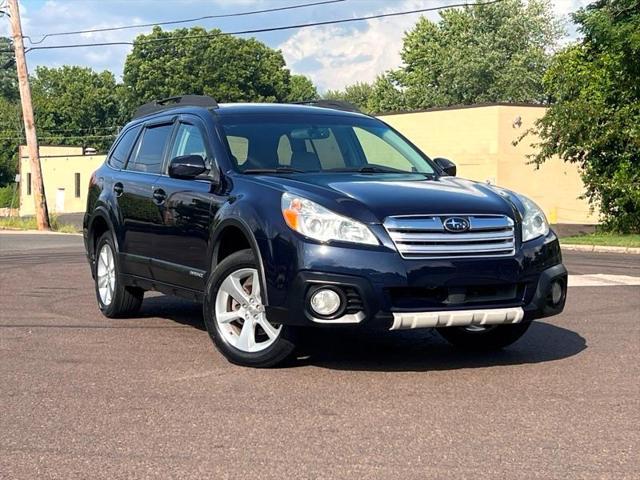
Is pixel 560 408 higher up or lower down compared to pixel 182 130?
lower down

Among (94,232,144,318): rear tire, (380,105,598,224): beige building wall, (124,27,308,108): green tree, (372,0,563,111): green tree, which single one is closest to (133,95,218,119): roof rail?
(94,232,144,318): rear tire

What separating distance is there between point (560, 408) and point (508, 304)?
40.5 inches

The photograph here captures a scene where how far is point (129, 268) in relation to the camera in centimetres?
859

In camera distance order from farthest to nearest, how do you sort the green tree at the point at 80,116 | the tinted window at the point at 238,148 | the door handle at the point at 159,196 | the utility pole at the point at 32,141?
the green tree at the point at 80,116
the utility pole at the point at 32,141
the door handle at the point at 159,196
the tinted window at the point at 238,148

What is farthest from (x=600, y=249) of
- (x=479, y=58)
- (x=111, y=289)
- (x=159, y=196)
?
(x=479, y=58)

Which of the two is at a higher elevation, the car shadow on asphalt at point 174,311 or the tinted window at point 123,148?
the tinted window at point 123,148

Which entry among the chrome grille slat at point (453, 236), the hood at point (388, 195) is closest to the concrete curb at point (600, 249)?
the hood at point (388, 195)

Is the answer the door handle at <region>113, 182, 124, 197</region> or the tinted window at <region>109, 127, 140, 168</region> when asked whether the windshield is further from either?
the tinted window at <region>109, 127, 140, 168</region>

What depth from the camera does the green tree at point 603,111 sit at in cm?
2764

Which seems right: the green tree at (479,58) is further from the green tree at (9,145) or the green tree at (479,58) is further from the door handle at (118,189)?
the door handle at (118,189)

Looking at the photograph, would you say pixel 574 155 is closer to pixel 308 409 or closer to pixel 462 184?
pixel 462 184

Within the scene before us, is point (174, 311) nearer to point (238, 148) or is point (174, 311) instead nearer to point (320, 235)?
point (238, 148)

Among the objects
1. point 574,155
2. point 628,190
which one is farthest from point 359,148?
point 574,155

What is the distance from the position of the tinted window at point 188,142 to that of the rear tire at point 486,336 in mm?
2320
